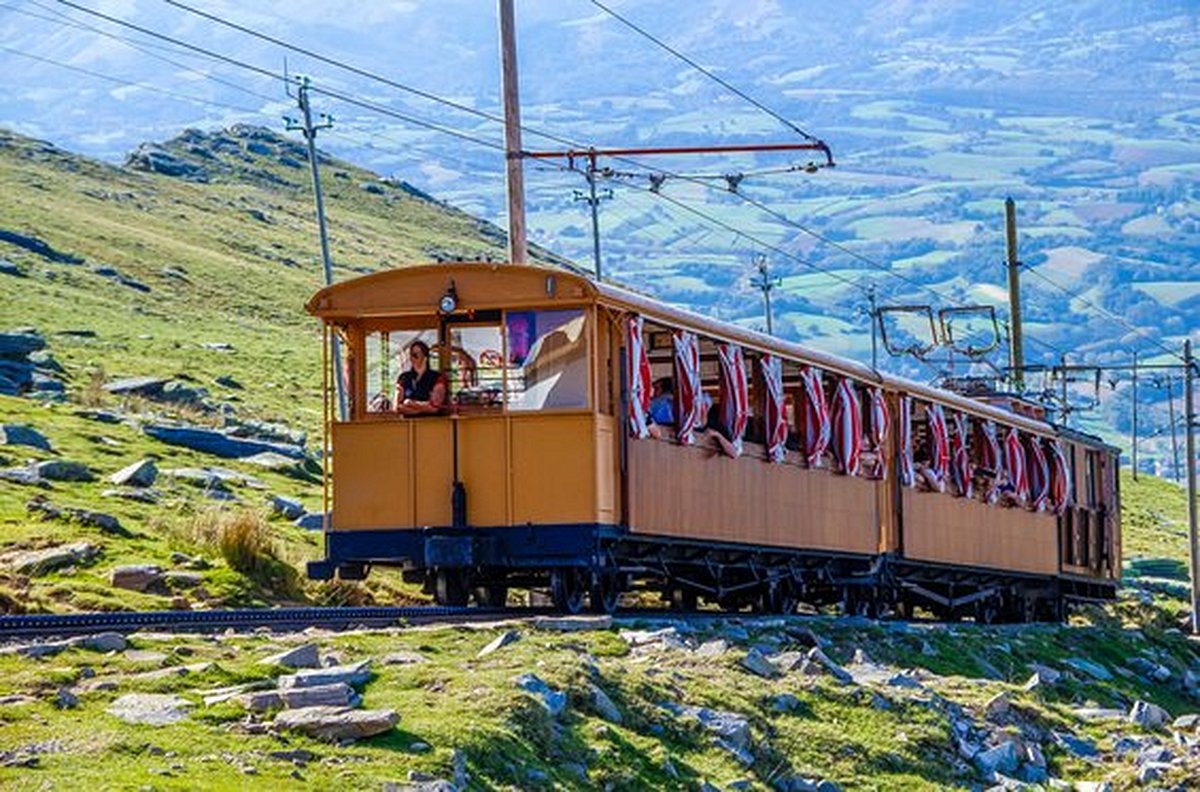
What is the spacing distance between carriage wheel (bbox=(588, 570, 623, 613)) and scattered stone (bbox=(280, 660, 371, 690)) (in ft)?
24.7

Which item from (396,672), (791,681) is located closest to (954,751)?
(791,681)

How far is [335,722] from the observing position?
48.5ft

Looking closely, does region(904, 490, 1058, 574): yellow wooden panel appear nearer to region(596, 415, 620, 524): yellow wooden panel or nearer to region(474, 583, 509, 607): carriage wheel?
region(474, 583, 509, 607): carriage wheel

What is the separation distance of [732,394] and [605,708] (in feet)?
31.9

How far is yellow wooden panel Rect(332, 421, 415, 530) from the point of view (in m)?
24.7

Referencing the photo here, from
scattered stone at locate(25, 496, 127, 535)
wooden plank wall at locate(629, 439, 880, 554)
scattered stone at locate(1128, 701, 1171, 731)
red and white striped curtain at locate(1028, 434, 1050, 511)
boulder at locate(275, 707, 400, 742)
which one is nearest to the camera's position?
boulder at locate(275, 707, 400, 742)

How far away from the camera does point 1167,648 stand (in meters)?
36.9

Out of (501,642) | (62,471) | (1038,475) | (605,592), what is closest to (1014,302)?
(1038,475)

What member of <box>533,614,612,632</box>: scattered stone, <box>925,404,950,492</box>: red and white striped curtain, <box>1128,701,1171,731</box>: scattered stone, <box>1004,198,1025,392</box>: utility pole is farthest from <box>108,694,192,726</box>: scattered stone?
<box>1004,198,1025,392</box>: utility pole

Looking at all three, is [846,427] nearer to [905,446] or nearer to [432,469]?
[905,446]

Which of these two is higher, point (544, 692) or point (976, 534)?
point (544, 692)

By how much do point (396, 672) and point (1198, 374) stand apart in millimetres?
46369

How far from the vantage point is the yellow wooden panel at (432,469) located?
964 inches

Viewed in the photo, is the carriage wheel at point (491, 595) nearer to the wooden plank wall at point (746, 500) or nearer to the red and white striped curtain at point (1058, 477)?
the wooden plank wall at point (746, 500)
